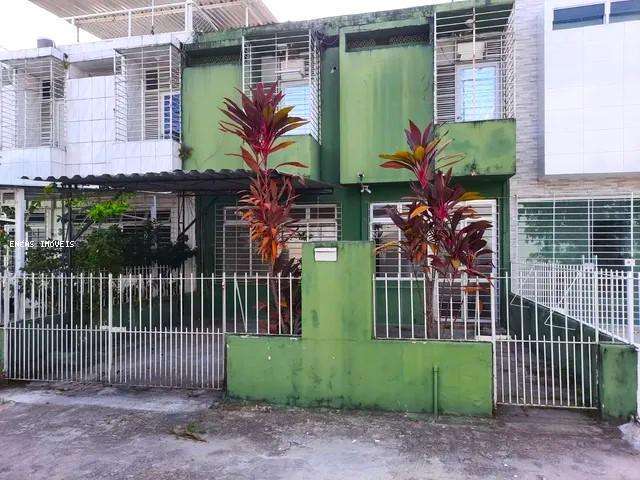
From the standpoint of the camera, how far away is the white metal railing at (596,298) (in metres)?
4.98

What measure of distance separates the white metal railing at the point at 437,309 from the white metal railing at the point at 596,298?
0.88 m

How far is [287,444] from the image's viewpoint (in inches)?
175

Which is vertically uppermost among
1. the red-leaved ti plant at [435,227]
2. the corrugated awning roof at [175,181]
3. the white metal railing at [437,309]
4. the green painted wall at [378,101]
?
the green painted wall at [378,101]

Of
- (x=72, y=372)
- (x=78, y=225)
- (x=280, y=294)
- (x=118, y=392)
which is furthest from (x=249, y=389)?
(x=78, y=225)

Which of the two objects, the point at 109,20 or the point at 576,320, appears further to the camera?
the point at 109,20

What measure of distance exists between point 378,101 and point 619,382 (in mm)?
6659

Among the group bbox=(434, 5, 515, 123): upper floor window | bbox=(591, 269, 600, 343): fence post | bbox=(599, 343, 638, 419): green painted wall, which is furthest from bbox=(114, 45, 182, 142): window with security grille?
bbox=(599, 343, 638, 419): green painted wall

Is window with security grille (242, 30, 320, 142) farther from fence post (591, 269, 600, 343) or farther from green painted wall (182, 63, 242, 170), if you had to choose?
fence post (591, 269, 600, 343)

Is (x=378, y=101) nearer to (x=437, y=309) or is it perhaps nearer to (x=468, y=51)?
(x=468, y=51)

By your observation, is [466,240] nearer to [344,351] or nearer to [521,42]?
[344,351]

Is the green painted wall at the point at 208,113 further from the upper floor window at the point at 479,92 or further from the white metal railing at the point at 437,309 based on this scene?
the upper floor window at the point at 479,92

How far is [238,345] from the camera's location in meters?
5.54

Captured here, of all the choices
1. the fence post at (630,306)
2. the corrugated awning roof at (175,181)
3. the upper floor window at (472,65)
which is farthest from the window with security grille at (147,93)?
the fence post at (630,306)

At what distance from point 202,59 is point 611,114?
28.0 feet
